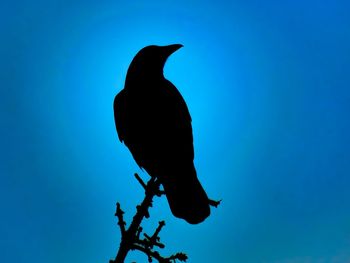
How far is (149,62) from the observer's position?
18.4ft

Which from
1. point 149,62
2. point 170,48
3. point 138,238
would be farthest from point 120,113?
point 138,238

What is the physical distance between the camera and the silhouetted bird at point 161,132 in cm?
391

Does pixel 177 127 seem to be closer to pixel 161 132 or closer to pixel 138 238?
pixel 161 132

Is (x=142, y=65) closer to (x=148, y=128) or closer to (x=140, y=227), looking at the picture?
(x=148, y=128)

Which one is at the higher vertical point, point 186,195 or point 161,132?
point 161,132

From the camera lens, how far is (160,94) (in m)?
5.05

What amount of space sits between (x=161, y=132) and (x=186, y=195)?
96cm

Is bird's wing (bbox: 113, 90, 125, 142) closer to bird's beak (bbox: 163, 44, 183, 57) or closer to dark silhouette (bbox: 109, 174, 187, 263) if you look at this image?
bird's beak (bbox: 163, 44, 183, 57)

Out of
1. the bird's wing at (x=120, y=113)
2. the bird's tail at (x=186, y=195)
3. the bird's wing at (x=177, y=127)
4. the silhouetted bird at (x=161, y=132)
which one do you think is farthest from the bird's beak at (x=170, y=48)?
the bird's tail at (x=186, y=195)

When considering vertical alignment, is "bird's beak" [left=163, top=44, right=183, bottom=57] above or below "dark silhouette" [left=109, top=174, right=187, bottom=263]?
above

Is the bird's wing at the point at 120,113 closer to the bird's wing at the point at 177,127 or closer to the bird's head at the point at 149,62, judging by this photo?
the bird's head at the point at 149,62

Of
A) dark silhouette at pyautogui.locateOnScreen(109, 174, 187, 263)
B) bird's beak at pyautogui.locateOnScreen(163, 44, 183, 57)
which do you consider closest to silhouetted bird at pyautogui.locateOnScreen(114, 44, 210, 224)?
bird's beak at pyautogui.locateOnScreen(163, 44, 183, 57)

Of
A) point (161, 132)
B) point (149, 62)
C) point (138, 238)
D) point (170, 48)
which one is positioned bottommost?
point (138, 238)

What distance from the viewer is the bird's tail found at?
12.3 feet
